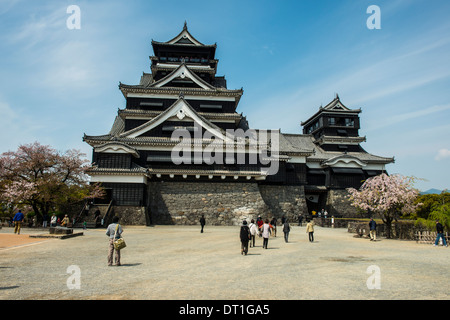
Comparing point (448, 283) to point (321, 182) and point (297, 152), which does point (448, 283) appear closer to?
point (297, 152)

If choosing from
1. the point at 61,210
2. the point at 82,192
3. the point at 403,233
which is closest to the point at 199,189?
the point at 82,192

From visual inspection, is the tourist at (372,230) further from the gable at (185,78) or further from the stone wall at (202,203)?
the gable at (185,78)

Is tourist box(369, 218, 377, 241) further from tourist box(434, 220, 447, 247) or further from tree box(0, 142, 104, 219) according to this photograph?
tree box(0, 142, 104, 219)

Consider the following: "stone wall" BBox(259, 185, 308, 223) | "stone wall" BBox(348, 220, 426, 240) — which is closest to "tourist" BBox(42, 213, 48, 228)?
"stone wall" BBox(259, 185, 308, 223)

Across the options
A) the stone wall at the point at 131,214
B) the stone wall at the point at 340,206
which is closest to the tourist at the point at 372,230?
the stone wall at the point at 131,214

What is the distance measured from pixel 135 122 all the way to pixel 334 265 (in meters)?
27.5

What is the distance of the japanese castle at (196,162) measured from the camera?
26516 millimetres

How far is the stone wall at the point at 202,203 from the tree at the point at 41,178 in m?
6.02

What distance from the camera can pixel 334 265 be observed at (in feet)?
33.5

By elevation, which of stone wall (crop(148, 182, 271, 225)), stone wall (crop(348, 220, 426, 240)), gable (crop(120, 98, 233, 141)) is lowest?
stone wall (crop(348, 220, 426, 240))

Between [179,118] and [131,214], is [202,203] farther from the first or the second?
[179,118]

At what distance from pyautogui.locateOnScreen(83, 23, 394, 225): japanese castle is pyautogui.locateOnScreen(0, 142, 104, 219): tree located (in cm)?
223

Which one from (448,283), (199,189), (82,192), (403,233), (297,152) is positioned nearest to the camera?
(448,283)

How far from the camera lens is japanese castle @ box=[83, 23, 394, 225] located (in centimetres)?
2652
